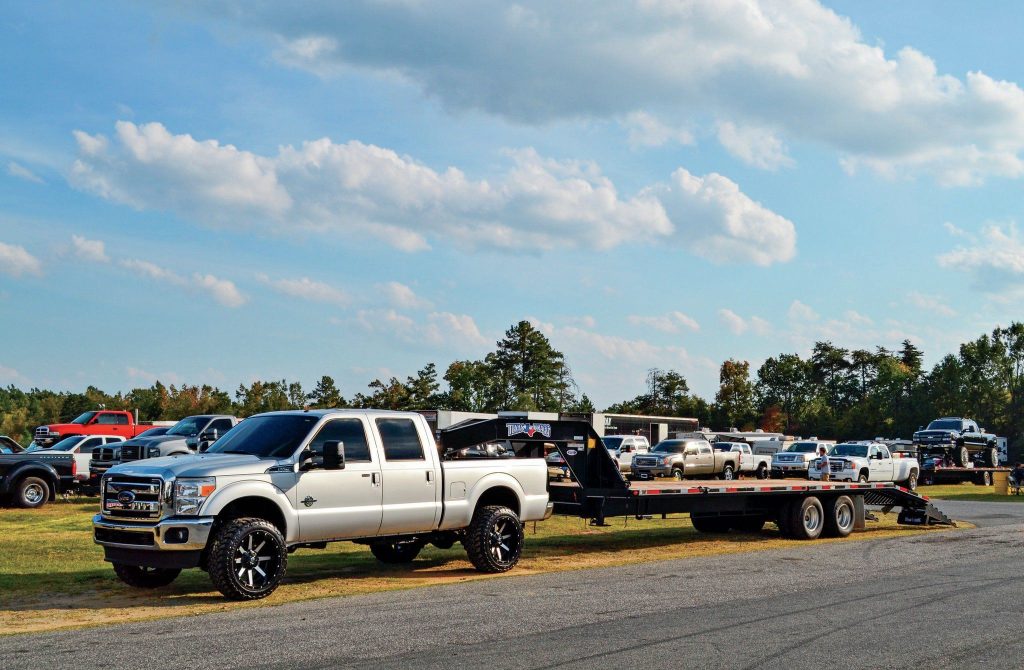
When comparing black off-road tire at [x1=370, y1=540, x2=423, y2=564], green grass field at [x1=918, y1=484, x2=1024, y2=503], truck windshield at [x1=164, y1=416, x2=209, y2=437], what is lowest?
green grass field at [x1=918, y1=484, x2=1024, y2=503]

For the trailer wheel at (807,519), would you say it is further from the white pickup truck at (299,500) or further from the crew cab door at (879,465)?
the crew cab door at (879,465)

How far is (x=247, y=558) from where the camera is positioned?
10.8 m

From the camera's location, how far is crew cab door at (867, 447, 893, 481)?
37.8 meters

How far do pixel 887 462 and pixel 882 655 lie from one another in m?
32.5

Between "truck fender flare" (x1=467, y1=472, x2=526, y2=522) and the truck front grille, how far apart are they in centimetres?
402

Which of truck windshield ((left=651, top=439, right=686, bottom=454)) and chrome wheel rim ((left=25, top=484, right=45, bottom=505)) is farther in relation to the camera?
truck windshield ((left=651, top=439, right=686, bottom=454))

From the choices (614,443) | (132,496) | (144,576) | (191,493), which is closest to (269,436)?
(191,493)

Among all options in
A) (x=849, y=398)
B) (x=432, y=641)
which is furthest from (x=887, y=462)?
(x=849, y=398)

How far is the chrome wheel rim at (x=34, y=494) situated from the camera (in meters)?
23.5

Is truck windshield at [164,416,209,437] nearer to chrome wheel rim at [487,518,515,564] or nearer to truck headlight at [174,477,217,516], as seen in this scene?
chrome wheel rim at [487,518,515,564]

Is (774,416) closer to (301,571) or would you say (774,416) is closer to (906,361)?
(906,361)

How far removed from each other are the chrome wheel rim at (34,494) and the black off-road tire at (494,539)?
47.7ft

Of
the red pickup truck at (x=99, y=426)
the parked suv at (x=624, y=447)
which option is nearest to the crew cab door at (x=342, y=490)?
the red pickup truck at (x=99, y=426)

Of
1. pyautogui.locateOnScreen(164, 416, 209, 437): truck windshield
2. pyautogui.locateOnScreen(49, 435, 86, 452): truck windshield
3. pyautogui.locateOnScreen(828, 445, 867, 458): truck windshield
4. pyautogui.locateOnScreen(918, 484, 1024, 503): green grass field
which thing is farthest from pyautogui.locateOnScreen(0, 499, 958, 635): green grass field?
pyautogui.locateOnScreen(828, 445, 867, 458): truck windshield
